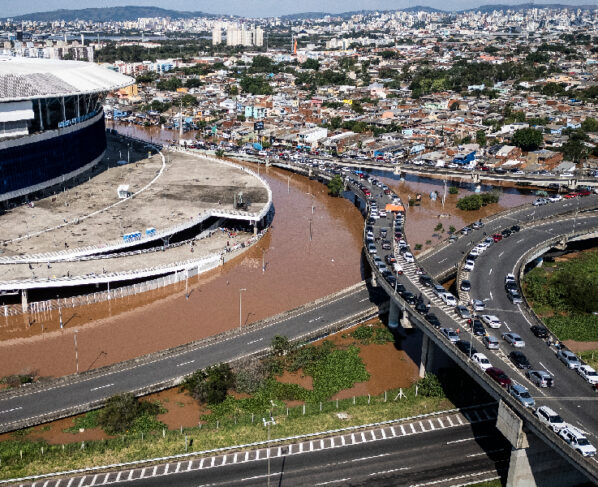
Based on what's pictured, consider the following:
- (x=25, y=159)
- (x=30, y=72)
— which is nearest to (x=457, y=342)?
(x=25, y=159)

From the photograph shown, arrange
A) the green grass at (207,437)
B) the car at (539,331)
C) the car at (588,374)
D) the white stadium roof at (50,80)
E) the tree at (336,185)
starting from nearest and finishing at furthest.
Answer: the green grass at (207,437)
the car at (588,374)
the car at (539,331)
the white stadium roof at (50,80)
the tree at (336,185)

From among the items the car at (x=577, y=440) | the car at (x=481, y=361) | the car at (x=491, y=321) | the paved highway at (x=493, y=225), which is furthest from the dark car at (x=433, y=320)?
the paved highway at (x=493, y=225)

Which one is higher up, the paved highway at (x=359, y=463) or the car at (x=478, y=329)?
the car at (x=478, y=329)

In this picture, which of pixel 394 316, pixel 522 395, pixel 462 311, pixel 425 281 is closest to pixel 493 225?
pixel 425 281

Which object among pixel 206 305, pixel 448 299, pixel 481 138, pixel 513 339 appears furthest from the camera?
pixel 481 138

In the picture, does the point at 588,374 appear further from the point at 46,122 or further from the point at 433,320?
the point at 46,122

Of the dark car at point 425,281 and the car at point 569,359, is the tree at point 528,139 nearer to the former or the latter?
the dark car at point 425,281

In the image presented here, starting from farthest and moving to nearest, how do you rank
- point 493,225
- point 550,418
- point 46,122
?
1. point 46,122
2. point 493,225
3. point 550,418
